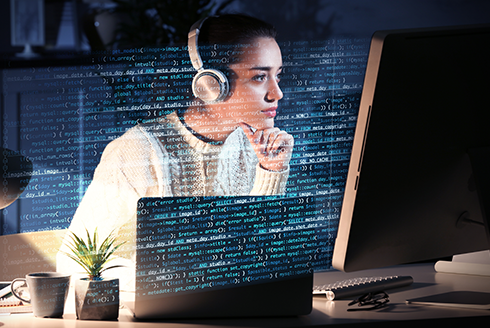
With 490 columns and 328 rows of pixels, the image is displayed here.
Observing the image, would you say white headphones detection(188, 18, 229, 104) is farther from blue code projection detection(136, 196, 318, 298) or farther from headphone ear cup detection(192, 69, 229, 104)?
blue code projection detection(136, 196, 318, 298)

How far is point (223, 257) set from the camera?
0.81 meters

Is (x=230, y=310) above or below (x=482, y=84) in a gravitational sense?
below

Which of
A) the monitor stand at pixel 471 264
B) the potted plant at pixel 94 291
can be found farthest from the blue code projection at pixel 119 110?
the monitor stand at pixel 471 264

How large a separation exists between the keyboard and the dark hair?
98cm

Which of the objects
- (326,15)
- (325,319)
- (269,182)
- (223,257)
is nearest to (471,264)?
(325,319)

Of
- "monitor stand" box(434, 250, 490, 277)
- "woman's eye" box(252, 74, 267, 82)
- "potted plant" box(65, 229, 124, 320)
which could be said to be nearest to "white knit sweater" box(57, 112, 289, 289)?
"woman's eye" box(252, 74, 267, 82)

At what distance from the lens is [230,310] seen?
796 millimetres

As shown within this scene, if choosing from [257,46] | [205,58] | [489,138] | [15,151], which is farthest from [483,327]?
[257,46]

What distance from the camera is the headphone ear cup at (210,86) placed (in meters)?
1.65

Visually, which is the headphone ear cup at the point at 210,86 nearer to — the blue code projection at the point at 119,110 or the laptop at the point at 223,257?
the blue code projection at the point at 119,110

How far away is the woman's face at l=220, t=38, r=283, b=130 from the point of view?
1780 mm

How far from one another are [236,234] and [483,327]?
44 cm

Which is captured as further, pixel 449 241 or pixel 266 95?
pixel 266 95

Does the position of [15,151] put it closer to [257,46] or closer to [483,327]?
[483,327]
